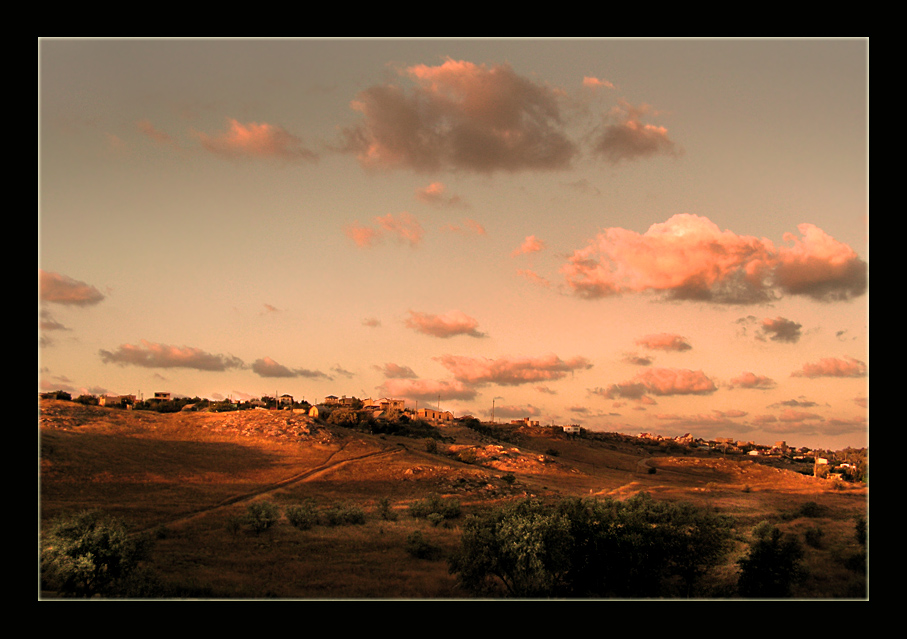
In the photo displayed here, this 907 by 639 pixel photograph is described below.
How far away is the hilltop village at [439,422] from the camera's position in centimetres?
6912

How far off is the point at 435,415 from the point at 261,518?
251ft

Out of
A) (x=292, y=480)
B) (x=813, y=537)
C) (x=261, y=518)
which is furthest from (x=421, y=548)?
(x=813, y=537)

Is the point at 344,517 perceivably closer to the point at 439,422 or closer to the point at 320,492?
the point at 320,492

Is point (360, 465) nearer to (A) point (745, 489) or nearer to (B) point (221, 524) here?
(B) point (221, 524)

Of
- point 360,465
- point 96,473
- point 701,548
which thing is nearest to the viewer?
point 701,548

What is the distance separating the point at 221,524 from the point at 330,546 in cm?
817

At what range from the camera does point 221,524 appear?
3325 cm

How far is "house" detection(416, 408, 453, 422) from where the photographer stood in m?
105

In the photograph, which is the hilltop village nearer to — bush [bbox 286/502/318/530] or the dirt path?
the dirt path

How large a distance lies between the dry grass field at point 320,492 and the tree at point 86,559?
173 centimetres

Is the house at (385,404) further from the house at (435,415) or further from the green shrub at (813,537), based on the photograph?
the green shrub at (813,537)

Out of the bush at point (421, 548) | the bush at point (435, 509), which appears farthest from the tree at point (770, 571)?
the bush at point (435, 509)
